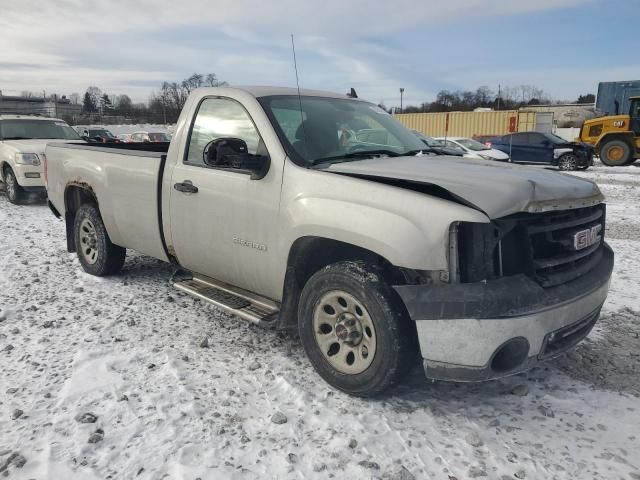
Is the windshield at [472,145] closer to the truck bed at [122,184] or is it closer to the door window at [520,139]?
the door window at [520,139]

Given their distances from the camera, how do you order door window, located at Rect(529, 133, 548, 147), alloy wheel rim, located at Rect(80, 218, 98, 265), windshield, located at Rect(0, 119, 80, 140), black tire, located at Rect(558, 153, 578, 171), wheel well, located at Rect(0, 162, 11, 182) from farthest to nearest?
door window, located at Rect(529, 133, 548, 147) → black tire, located at Rect(558, 153, 578, 171) → windshield, located at Rect(0, 119, 80, 140) → wheel well, located at Rect(0, 162, 11, 182) → alloy wheel rim, located at Rect(80, 218, 98, 265)

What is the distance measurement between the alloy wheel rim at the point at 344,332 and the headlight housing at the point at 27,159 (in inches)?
370

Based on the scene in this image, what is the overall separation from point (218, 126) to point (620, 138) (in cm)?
2159

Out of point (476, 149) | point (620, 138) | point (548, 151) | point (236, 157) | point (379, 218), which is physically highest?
point (236, 157)

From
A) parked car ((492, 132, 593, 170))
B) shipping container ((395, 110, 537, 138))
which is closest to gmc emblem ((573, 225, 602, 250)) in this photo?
parked car ((492, 132, 593, 170))

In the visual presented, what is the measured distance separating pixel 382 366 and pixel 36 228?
7.51 metres

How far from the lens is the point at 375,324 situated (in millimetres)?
3031

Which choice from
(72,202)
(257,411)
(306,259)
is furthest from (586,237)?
(72,202)

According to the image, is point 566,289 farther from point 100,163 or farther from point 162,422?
point 100,163

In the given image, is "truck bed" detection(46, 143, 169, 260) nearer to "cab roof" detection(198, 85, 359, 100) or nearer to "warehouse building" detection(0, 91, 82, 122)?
Answer: "cab roof" detection(198, 85, 359, 100)

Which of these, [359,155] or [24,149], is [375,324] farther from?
[24,149]

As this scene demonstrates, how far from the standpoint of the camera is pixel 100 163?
5.33m

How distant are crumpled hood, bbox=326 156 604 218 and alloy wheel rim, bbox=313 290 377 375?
80cm

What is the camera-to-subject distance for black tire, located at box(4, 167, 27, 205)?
1101cm
